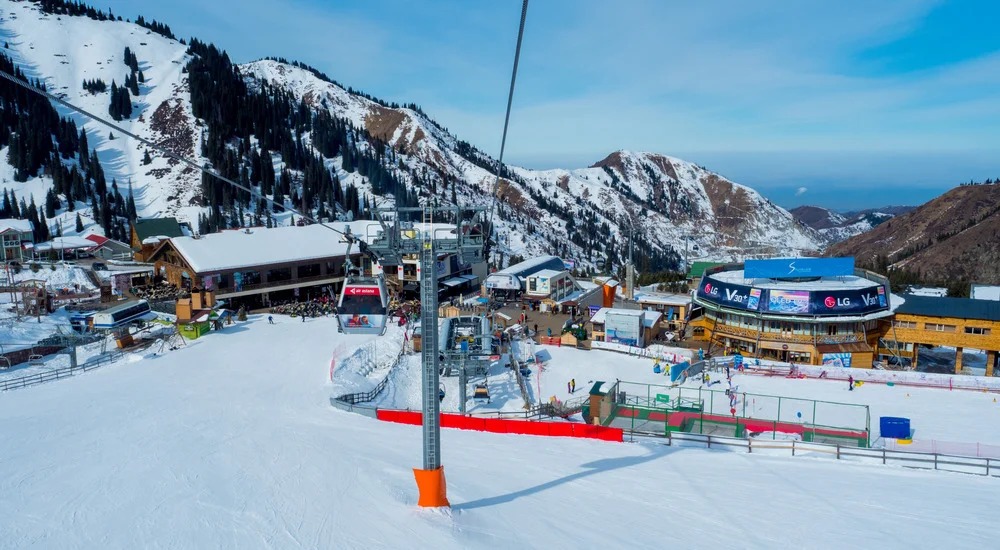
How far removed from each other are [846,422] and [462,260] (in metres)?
22.2

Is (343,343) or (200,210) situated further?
(200,210)

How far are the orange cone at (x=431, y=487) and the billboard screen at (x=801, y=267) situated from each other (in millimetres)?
36829

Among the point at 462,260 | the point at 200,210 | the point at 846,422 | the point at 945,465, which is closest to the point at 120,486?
the point at 462,260

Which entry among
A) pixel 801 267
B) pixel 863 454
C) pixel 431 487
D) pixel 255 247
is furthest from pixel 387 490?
pixel 255 247

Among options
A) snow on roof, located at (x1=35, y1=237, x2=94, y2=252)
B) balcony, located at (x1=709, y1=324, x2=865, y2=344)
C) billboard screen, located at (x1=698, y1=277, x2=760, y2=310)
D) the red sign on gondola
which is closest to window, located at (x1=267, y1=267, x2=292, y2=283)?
snow on roof, located at (x1=35, y1=237, x2=94, y2=252)

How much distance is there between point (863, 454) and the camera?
19.1m

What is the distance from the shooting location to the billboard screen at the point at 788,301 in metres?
37.2

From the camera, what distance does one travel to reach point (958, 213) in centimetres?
14238

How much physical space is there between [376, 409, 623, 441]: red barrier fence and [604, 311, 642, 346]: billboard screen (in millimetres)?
16061

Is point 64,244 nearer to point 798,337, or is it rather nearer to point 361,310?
Result: point 361,310

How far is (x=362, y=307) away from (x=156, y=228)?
65.6 metres

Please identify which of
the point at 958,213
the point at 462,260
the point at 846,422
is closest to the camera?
the point at 462,260

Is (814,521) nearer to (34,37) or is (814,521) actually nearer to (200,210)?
(200,210)

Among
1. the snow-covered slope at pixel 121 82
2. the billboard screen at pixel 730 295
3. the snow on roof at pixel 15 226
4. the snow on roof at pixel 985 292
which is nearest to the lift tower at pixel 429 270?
the billboard screen at pixel 730 295
